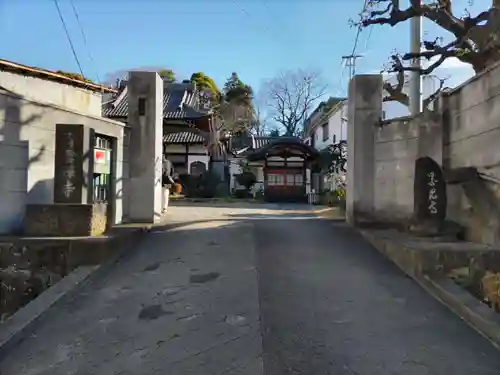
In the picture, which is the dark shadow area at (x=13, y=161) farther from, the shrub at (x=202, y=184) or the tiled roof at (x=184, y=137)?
the tiled roof at (x=184, y=137)

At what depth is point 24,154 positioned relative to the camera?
884cm

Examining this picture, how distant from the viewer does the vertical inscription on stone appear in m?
8.78

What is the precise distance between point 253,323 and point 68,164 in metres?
5.48

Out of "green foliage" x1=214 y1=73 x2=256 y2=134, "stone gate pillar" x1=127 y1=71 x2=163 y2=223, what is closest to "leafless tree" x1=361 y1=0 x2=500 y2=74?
"stone gate pillar" x1=127 y1=71 x2=163 y2=223

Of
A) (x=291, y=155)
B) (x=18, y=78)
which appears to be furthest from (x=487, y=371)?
(x=291, y=155)

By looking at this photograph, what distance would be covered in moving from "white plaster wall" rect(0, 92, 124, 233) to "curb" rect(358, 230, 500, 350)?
22.2ft

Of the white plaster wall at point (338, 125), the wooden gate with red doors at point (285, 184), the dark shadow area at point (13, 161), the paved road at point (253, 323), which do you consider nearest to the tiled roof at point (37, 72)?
the dark shadow area at point (13, 161)

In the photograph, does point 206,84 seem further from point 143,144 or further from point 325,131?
point 143,144

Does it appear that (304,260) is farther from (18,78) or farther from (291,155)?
(291,155)

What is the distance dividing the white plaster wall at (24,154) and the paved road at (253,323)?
246cm

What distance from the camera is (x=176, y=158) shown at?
30.2 metres

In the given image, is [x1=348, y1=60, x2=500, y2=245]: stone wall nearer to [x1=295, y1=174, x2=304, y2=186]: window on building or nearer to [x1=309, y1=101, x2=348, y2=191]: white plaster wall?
[x1=295, y1=174, x2=304, y2=186]: window on building

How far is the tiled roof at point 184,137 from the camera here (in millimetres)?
29172

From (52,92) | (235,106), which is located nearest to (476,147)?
(52,92)
